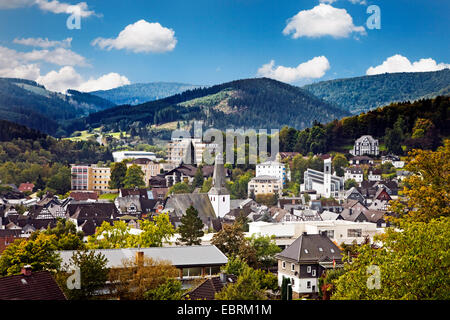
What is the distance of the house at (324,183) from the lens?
140 feet

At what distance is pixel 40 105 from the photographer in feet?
200

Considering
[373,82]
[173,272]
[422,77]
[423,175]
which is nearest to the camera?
[173,272]

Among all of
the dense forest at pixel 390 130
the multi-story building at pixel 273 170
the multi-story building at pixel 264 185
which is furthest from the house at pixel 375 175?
the multi-story building at pixel 264 185

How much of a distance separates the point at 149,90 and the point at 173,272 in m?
47.9

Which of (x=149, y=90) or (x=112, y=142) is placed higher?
(x=149, y=90)

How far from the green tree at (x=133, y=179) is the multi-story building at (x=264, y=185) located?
10607mm

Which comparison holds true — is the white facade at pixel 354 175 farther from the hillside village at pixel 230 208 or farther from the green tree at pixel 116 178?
the green tree at pixel 116 178

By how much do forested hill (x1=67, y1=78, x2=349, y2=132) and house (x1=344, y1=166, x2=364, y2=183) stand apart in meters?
24.4

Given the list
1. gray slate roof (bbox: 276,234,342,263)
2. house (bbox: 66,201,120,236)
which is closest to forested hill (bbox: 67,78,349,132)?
house (bbox: 66,201,120,236)

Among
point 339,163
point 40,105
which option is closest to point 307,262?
point 339,163

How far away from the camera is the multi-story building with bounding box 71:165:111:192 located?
4788cm
